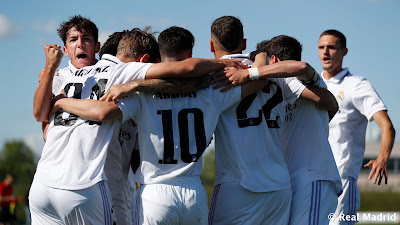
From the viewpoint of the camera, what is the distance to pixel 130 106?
5.68m

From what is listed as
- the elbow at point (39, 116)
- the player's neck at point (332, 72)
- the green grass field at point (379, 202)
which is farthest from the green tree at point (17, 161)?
the elbow at point (39, 116)

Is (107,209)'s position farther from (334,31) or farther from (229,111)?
(334,31)

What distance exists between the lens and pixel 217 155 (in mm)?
6242

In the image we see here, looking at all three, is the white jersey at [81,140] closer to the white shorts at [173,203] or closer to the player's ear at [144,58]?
the player's ear at [144,58]

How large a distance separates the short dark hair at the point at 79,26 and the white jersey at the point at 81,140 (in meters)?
0.93

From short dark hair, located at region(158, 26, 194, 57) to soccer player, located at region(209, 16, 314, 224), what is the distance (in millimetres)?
437

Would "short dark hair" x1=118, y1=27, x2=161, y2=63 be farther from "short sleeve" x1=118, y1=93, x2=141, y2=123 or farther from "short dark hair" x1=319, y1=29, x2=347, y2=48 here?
"short dark hair" x1=319, y1=29, x2=347, y2=48

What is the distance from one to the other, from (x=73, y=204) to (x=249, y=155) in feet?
5.96

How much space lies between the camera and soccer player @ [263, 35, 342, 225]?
650 cm

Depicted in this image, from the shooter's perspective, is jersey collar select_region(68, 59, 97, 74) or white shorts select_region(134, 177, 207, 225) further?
jersey collar select_region(68, 59, 97, 74)

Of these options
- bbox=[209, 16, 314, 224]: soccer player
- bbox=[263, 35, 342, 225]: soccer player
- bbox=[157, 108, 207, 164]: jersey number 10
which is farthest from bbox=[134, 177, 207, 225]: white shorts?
bbox=[263, 35, 342, 225]: soccer player

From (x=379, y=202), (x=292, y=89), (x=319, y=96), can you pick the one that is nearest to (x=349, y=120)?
(x=319, y=96)

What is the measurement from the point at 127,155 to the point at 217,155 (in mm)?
1218

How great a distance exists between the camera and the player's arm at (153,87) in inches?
220
